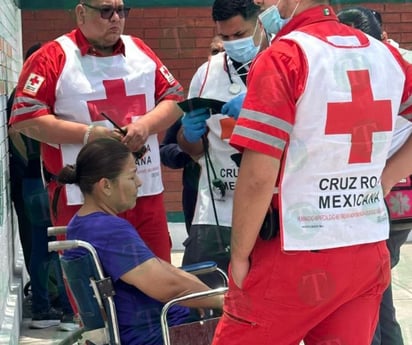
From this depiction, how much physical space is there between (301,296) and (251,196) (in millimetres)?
309

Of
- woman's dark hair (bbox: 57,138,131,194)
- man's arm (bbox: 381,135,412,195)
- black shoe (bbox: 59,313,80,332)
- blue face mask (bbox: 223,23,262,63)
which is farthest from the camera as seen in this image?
black shoe (bbox: 59,313,80,332)

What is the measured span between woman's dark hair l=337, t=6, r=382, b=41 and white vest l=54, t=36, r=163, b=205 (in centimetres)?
90

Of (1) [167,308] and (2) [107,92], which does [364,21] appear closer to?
(2) [107,92]

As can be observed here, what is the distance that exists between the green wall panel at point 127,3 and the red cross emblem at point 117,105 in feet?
8.68

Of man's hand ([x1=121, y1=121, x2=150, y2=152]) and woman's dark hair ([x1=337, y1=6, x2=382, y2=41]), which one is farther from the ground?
woman's dark hair ([x1=337, y1=6, x2=382, y2=41])

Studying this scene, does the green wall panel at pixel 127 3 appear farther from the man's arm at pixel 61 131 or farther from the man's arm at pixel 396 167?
the man's arm at pixel 396 167

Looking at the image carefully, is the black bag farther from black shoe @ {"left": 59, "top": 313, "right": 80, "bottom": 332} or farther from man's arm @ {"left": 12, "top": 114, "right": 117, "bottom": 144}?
black shoe @ {"left": 59, "top": 313, "right": 80, "bottom": 332}

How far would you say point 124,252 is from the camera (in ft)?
9.77

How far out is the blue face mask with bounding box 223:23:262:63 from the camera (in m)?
3.73

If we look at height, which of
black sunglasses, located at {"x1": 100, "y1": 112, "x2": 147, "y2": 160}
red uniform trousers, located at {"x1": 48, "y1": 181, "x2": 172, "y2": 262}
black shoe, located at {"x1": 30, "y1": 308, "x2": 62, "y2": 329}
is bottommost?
black shoe, located at {"x1": 30, "y1": 308, "x2": 62, "y2": 329}

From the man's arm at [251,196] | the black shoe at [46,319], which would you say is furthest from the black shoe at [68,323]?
the man's arm at [251,196]

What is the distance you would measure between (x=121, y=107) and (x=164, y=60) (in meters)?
3.35

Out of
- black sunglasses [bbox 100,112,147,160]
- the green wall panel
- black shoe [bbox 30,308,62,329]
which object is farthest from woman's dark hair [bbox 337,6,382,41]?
the green wall panel

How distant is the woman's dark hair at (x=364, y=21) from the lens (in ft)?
11.5
